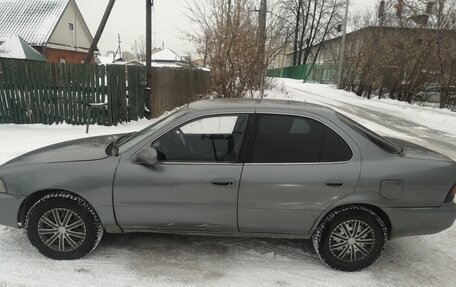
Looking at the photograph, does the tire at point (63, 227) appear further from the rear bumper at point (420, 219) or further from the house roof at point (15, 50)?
the house roof at point (15, 50)

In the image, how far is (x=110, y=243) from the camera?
149 inches

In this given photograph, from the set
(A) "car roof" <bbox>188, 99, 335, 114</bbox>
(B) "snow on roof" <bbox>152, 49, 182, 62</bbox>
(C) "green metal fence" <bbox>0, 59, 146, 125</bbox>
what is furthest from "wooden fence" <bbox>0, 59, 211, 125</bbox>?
(B) "snow on roof" <bbox>152, 49, 182, 62</bbox>

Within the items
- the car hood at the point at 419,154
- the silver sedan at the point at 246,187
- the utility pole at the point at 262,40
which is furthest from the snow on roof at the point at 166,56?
the car hood at the point at 419,154

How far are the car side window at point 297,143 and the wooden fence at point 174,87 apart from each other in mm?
8648

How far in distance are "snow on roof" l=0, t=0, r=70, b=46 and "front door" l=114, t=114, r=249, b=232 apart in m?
29.8

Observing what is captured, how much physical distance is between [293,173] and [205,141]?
2.80ft

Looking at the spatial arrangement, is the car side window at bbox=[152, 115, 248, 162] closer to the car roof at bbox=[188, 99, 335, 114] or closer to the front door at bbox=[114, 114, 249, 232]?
the front door at bbox=[114, 114, 249, 232]

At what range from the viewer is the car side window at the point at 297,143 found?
10.8 ft

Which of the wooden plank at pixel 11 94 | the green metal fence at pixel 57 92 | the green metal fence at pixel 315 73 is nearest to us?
the wooden plank at pixel 11 94

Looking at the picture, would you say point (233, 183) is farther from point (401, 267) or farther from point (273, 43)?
point (273, 43)

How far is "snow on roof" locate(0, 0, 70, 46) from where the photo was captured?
29.2 m

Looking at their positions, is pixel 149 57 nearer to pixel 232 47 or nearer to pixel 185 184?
pixel 232 47

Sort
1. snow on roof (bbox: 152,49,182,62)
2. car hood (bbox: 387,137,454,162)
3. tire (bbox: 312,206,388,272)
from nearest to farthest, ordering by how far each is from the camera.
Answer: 1. tire (bbox: 312,206,388,272)
2. car hood (bbox: 387,137,454,162)
3. snow on roof (bbox: 152,49,182,62)

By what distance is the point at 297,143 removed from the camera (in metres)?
3.34
